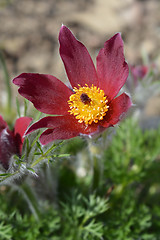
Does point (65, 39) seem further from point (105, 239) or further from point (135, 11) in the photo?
point (135, 11)

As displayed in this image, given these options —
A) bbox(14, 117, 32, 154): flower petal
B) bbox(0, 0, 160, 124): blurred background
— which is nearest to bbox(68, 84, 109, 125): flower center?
bbox(14, 117, 32, 154): flower petal

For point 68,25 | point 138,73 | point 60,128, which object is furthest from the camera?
point 68,25

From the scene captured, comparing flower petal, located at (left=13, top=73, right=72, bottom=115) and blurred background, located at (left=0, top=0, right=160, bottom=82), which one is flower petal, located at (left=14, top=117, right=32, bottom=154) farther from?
blurred background, located at (left=0, top=0, right=160, bottom=82)

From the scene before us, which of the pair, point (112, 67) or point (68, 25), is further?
point (68, 25)

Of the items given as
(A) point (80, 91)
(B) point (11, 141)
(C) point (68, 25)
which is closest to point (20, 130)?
(B) point (11, 141)

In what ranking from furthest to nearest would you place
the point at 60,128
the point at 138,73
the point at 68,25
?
the point at 68,25 < the point at 138,73 < the point at 60,128

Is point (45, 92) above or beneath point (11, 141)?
above

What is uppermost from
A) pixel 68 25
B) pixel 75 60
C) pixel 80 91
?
pixel 68 25

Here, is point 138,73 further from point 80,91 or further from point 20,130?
point 20,130
